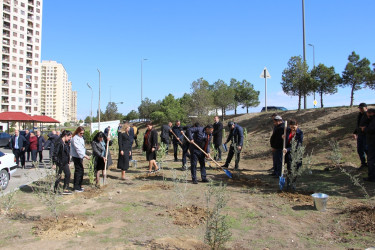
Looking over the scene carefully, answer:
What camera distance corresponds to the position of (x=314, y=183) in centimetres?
737

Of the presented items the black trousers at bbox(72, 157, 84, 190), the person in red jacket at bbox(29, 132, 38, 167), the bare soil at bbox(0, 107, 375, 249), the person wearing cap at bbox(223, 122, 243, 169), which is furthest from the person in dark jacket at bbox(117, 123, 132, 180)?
the person in red jacket at bbox(29, 132, 38, 167)

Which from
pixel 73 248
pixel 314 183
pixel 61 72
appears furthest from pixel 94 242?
pixel 61 72

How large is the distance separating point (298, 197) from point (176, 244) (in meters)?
3.46

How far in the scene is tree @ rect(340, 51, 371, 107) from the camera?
58.7 feet

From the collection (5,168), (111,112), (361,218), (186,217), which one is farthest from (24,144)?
(111,112)

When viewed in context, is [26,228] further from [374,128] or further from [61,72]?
[61,72]

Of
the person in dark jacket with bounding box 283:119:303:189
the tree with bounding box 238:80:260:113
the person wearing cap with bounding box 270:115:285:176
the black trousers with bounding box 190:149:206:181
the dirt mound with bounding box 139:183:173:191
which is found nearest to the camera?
the person in dark jacket with bounding box 283:119:303:189

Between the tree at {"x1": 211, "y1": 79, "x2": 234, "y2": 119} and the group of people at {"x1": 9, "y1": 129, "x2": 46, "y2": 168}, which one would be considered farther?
the tree at {"x1": 211, "y1": 79, "x2": 234, "y2": 119}

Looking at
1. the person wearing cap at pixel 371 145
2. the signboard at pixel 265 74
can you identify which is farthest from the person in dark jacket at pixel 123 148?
the signboard at pixel 265 74

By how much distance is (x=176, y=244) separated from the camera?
12.1 feet

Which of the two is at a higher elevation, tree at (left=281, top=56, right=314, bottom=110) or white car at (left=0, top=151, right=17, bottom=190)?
tree at (left=281, top=56, right=314, bottom=110)

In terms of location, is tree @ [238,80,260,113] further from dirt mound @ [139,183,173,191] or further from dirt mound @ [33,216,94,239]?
dirt mound @ [33,216,94,239]

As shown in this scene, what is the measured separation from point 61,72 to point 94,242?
483ft

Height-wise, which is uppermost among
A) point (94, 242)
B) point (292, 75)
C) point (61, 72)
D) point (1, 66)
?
point (61, 72)
